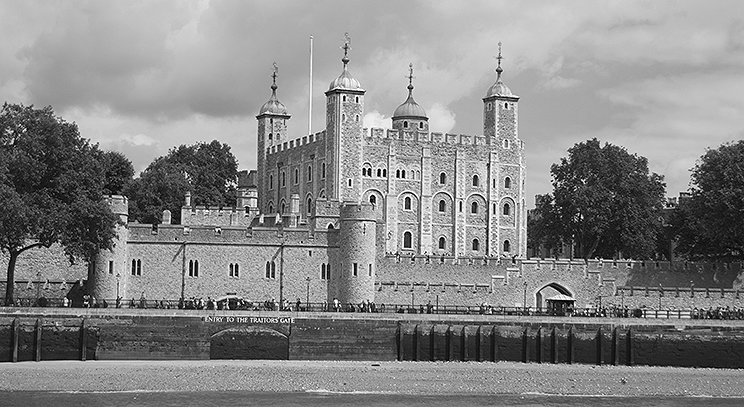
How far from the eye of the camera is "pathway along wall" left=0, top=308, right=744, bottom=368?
4912 cm

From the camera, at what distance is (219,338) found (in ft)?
167

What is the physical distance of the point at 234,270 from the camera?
6625cm

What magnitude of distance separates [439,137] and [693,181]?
19.1 meters

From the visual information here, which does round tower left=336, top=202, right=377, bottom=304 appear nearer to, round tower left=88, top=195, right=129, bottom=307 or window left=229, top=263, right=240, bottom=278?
window left=229, top=263, right=240, bottom=278

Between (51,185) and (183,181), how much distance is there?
35.1 m

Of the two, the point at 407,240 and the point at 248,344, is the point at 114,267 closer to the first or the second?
the point at 248,344

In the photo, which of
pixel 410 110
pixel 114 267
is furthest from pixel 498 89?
pixel 114 267

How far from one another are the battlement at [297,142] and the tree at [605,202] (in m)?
16.4

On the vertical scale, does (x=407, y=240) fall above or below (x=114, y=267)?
above

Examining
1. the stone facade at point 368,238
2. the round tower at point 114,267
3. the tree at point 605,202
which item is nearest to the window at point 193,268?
the stone facade at point 368,238

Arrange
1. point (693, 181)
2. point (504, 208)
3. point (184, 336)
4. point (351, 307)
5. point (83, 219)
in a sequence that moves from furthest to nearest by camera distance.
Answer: point (504, 208) < point (693, 181) < point (351, 307) < point (83, 219) < point (184, 336)

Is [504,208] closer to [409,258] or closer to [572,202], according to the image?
[572,202]

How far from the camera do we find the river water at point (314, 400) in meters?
41.7

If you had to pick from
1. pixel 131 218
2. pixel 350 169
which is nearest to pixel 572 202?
pixel 350 169
